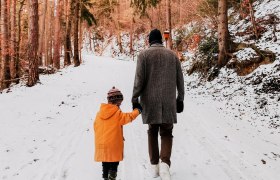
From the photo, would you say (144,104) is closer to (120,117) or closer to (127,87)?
(120,117)

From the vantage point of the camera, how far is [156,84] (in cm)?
456

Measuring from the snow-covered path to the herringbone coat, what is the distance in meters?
1.15

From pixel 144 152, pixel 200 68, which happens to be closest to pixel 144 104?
pixel 144 152

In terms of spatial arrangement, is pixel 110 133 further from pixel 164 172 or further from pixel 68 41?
pixel 68 41

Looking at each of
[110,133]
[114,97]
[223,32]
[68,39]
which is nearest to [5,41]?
[68,39]

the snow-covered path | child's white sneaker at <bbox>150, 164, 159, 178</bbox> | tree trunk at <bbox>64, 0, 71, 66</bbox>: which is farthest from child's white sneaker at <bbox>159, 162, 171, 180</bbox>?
tree trunk at <bbox>64, 0, 71, 66</bbox>

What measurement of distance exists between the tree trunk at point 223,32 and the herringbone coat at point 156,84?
10212mm

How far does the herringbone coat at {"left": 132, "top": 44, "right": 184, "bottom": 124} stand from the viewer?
4.54 meters

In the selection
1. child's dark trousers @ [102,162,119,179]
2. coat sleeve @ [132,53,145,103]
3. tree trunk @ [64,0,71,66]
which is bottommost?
child's dark trousers @ [102,162,119,179]

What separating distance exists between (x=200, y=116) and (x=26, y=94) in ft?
23.7

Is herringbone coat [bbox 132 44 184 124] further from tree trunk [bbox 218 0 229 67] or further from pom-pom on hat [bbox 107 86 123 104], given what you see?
tree trunk [bbox 218 0 229 67]

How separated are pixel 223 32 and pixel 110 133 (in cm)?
1101

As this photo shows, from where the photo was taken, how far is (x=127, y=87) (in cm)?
1488

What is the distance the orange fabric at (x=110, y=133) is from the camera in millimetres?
4449
